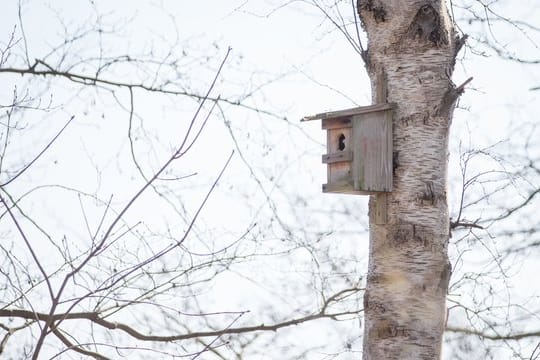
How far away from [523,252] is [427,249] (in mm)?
2523

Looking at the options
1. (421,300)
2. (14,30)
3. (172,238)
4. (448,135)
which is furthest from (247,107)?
(421,300)

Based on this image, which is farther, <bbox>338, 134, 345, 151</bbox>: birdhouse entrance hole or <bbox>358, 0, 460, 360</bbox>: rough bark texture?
<bbox>338, 134, 345, 151</bbox>: birdhouse entrance hole

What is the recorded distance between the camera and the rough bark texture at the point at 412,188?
3424 mm

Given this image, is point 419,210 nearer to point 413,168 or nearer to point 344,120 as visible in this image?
point 413,168

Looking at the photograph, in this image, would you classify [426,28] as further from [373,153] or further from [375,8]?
[373,153]

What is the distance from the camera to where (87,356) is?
4910mm

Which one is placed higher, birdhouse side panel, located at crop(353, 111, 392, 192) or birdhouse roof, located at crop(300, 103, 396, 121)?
birdhouse roof, located at crop(300, 103, 396, 121)

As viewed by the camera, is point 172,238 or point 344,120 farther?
point 172,238

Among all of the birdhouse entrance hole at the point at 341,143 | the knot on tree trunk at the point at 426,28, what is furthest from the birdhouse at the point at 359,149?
the knot on tree trunk at the point at 426,28

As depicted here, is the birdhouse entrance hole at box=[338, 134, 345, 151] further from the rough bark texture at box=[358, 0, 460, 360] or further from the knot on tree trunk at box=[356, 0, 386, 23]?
the knot on tree trunk at box=[356, 0, 386, 23]

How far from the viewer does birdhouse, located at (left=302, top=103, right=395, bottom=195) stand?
12.1 ft

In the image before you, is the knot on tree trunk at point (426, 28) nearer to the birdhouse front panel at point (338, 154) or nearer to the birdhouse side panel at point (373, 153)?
the birdhouse side panel at point (373, 153)

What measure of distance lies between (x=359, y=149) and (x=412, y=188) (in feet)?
1.41

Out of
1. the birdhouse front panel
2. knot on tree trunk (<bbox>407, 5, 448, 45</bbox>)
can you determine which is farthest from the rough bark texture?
the birdhouse front panel
